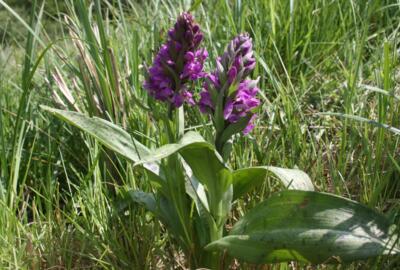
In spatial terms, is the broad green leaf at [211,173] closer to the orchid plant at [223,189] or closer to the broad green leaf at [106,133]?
the orchid plant at [223,189]

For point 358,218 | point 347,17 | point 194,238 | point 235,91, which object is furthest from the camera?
point 347,17

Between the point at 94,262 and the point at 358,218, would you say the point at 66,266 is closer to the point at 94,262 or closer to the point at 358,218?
the point at 94,262

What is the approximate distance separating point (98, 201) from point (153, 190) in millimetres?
179

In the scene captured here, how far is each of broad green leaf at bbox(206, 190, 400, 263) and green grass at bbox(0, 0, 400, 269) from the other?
0.27 feet

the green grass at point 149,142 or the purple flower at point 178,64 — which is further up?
the purple flower at point 178,64

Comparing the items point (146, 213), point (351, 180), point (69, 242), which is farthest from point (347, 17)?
point (69, 242)

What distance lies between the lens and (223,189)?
1.58 m

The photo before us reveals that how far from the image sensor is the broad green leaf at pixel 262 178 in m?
1.53

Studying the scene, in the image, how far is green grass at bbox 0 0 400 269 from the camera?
1.74 metres

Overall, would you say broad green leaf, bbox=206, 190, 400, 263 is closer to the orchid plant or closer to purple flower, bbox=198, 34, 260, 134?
the orchid plant

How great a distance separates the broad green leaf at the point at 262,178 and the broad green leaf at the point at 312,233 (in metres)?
0.06

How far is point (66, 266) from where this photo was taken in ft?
5.79

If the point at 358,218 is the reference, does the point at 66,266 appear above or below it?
below

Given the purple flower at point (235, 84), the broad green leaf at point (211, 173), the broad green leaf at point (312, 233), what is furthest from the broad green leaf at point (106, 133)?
the broad green leaf at point (312, 233)
